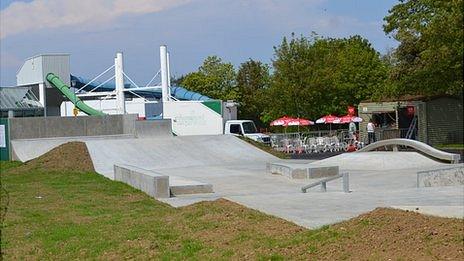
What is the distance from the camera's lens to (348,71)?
57031mm

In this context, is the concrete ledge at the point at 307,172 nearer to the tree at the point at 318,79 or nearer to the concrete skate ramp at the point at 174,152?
the concrete skate ramp at the point at 174,152

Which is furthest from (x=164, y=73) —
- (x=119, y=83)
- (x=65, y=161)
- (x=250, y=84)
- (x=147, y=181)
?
(x=147, y=181)

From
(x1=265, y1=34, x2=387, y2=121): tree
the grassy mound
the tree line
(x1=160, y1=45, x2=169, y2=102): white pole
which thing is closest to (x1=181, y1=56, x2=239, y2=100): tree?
the tree line

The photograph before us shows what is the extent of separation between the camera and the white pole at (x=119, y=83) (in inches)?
2470

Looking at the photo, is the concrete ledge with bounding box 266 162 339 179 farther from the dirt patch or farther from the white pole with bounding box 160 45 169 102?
the white pole with bounding box 160 45 169 102

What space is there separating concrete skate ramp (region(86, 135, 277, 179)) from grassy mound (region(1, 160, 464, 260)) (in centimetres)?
1382

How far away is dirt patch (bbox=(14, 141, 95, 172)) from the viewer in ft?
91.3

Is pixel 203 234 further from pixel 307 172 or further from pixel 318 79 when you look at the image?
pixel 318 79

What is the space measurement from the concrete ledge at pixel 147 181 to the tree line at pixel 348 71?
12281 millimetres

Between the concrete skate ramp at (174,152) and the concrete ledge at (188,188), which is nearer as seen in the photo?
the concrete ledge at (188,188)

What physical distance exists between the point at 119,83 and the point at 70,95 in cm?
446

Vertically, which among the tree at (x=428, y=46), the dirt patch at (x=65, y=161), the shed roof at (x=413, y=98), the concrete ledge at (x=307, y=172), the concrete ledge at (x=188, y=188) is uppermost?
the tree at (x=428, y=46)

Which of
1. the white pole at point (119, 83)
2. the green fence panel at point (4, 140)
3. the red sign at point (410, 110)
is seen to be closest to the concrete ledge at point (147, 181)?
the green fence panel at point (4, 140)

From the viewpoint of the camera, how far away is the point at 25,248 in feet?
33.6
